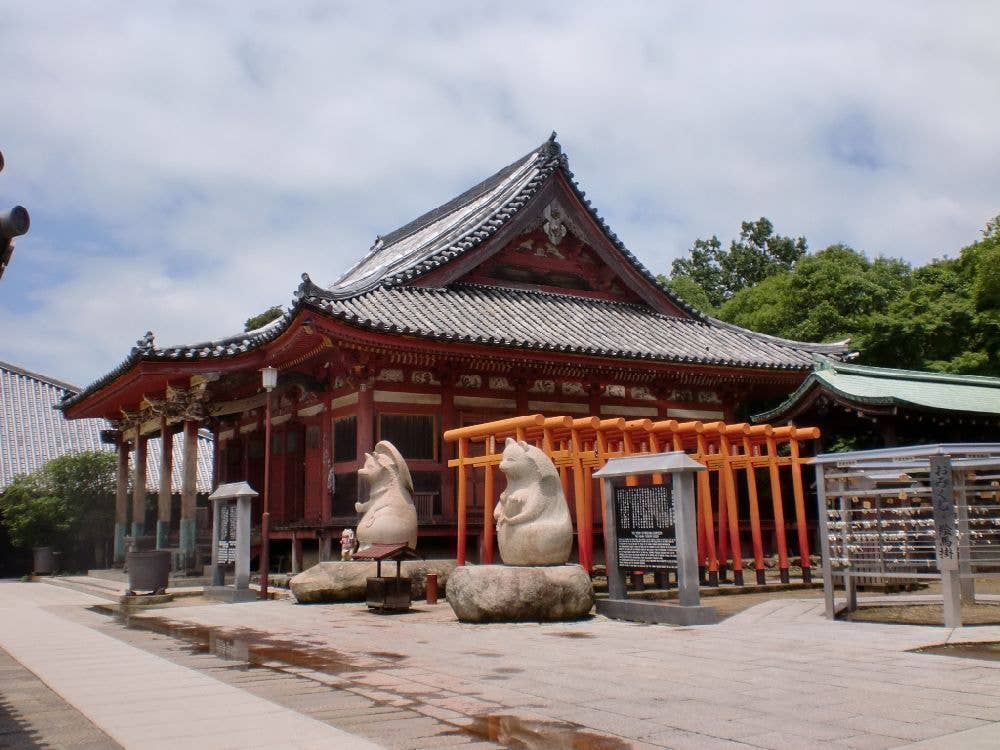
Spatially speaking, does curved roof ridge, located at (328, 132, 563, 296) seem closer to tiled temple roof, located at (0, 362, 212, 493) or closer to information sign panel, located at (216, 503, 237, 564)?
information sign panel, located at (216, 503, 237, 564)

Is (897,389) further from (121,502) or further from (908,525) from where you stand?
(121,502)

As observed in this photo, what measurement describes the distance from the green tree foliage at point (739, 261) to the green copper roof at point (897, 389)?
39287 millimetres

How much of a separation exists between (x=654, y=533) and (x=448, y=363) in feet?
26.8

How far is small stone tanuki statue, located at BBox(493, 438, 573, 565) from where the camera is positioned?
1196cm

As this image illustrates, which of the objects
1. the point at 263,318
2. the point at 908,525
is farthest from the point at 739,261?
the point at 908,525

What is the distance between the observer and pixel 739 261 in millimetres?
61719

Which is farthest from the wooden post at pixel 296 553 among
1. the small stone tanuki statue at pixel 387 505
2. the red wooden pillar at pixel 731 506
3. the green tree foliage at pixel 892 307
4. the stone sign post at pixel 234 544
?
the green tree foliage at pixel 892 307

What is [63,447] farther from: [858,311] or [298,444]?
[858,311]

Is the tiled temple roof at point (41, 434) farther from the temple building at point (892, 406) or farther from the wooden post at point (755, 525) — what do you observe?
the wooden post at point (755, 525)

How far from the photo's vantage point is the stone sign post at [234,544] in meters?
16.3

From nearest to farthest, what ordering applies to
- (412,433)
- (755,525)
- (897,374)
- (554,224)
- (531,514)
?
(531,514) < (755,525) < (412,433) < (897,374) < (554,224)

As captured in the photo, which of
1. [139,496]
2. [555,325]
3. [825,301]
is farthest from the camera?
[825,301]

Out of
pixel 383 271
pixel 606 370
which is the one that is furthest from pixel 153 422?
pixel 606 370

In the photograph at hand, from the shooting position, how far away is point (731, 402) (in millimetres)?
23203
